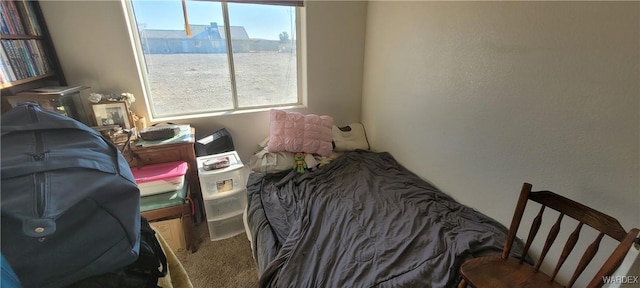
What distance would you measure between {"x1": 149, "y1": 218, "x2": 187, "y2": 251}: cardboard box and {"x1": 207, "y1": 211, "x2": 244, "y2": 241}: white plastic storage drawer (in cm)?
18

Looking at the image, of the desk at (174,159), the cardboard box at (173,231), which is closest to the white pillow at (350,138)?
the desk at (174,159)

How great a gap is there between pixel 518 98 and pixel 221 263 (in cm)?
193

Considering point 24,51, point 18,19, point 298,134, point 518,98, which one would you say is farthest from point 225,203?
point 518,98

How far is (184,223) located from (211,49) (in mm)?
1349

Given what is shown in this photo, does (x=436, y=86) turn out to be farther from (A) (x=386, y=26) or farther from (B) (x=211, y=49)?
(B) (x=211, y=49)

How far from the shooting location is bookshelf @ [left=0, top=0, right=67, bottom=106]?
4.44ft

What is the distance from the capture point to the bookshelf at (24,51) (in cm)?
135

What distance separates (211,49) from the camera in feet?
7.07

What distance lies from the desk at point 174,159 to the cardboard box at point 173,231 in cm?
3

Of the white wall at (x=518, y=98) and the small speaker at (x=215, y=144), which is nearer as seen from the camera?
the white wall at (x=518, y=98)

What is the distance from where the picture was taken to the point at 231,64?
2.24m

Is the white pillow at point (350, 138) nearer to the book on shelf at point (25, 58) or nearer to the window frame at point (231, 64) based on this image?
the window frame at point (231, 64)

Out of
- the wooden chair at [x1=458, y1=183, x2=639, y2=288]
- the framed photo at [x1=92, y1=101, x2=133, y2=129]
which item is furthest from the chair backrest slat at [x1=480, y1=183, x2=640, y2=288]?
the framed photo at [x1=92, y1=101, x2=133, y2=129]

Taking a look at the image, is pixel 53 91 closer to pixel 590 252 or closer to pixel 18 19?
pixel 18 19
